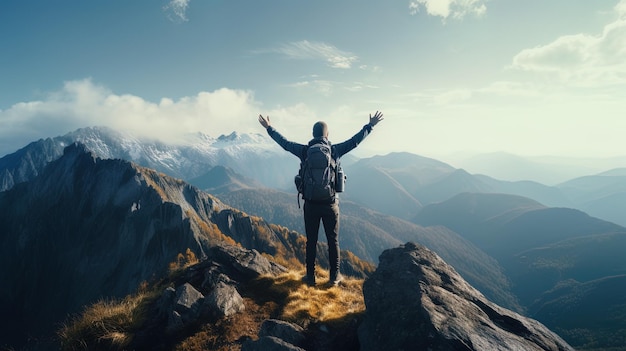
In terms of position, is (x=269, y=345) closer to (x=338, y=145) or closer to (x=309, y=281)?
(x=309, y=281)

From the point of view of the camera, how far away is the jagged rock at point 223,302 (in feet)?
31.9

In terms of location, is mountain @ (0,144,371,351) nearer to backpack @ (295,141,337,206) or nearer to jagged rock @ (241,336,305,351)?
backpack @ (295,141,337,206)

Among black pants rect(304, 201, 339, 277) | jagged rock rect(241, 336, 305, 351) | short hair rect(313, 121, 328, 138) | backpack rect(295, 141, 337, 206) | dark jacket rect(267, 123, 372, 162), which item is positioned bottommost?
jagged rock rect(241, 336, 305, 351)

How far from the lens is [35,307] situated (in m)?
105

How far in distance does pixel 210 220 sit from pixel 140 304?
398 ft

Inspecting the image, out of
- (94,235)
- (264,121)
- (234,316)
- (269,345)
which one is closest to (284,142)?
(264,121)

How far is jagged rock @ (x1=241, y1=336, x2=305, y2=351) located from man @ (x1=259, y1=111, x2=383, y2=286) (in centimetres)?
481

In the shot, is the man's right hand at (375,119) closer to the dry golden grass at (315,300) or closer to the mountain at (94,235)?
the dry golden grass at (315,300)

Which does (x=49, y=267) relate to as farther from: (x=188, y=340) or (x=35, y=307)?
(x=188, y=340)

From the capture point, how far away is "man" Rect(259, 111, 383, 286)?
12.0 metres

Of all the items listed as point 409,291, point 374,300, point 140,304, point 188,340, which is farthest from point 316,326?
point 140,304

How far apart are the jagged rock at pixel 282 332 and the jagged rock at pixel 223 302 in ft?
6.76

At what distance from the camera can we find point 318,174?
1151cm

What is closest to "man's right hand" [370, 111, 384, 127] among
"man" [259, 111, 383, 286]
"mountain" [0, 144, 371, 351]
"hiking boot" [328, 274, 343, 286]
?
"man" [259, 111, 383, 286]
